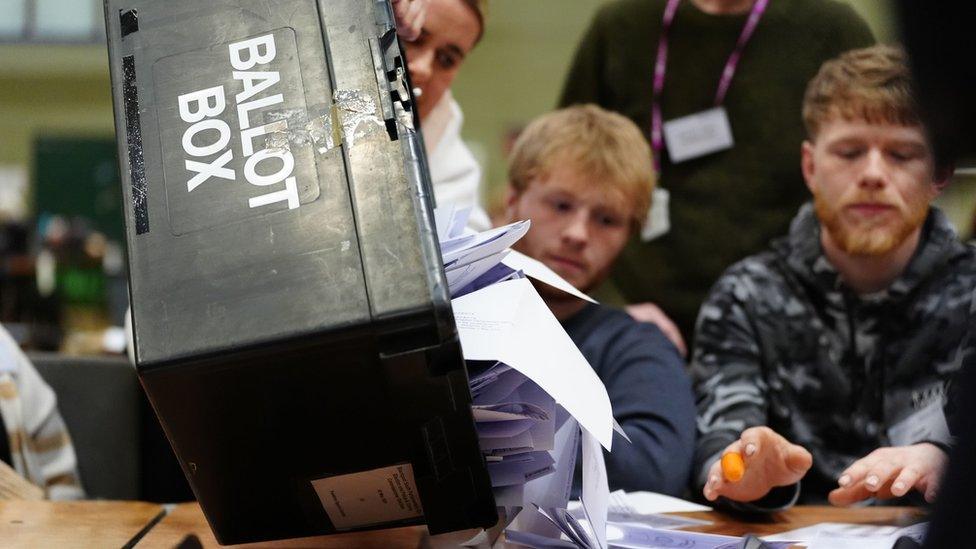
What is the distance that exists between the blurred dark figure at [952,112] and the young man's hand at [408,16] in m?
0.55

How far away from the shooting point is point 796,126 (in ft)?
5.48

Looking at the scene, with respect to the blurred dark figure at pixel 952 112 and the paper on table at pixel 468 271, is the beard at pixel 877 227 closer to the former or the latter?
the paper on table at pixel 468 271

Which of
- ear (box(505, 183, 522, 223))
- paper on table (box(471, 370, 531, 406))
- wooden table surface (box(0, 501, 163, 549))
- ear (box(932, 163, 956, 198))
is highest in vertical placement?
ear (box(932, 163, 956, 198))

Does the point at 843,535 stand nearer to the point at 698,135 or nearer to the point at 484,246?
the point at 484,246

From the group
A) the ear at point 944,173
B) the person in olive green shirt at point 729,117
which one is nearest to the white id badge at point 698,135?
the person in olive green shirt at point 729,117

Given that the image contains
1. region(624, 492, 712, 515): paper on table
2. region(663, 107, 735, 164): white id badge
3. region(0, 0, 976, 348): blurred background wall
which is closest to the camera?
region(624, 492, 712, 515): paper on table

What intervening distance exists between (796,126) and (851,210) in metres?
0.43

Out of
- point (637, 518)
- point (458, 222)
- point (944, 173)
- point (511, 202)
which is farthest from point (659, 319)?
point (944, 173)

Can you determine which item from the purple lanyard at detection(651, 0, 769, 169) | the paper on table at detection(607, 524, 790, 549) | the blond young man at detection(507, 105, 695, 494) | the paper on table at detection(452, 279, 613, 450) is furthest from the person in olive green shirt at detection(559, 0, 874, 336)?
the paper on table at detection(452, 279, 613, 450)

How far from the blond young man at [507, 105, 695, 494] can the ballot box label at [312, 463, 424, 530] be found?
466 millimetres

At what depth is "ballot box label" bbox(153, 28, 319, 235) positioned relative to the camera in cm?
67

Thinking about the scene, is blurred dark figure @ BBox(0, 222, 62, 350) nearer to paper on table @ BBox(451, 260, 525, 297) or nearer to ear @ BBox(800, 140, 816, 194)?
ear @ BBox(800, 140, 816, 194)

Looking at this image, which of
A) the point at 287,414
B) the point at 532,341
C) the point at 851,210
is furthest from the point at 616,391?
the point at 287,414

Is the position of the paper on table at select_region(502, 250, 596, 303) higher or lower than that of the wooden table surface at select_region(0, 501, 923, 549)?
higher
